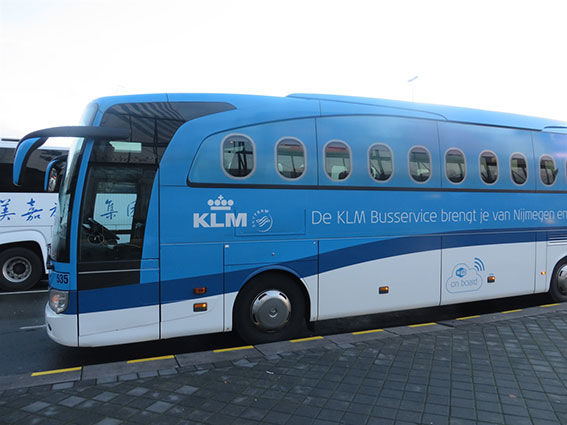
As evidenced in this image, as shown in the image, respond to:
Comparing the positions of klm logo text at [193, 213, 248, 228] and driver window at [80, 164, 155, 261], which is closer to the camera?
driver window at [80, 164, 155, 261]

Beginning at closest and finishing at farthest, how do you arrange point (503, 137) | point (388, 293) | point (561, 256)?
point (388, 293)
point (503, 137)
point (561, 256)

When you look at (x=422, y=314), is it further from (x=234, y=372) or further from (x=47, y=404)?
(x=47, y=404)

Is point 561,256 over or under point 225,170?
under

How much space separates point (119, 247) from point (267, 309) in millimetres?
2016

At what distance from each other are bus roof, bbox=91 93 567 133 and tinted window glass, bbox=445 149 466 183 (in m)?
0.57

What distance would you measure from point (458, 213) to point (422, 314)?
6.93 ft

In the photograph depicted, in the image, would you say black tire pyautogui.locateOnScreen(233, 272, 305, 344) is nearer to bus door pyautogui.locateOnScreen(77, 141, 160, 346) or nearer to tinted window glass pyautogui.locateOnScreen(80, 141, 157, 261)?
bus door pyautogui.locateOnScreen(77, 141, 160, 346)

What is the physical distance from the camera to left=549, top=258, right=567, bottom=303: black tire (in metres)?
8.10

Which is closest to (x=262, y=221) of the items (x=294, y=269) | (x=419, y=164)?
(x=294, y=269)

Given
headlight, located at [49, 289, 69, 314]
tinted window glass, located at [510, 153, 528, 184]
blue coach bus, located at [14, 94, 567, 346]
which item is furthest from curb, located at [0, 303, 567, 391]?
tinted window glass, located at [510, 153, 528, 184]

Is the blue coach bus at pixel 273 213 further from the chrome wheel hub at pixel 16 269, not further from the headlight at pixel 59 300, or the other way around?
the chrome wheel hub at pixel 16 269

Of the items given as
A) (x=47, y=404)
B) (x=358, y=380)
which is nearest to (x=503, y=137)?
(x=358, y=380)

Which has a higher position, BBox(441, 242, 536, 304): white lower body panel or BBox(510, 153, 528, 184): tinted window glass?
BBox(510, 153, 528, 184): tinted window glass

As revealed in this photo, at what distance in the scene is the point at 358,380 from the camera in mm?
4301
